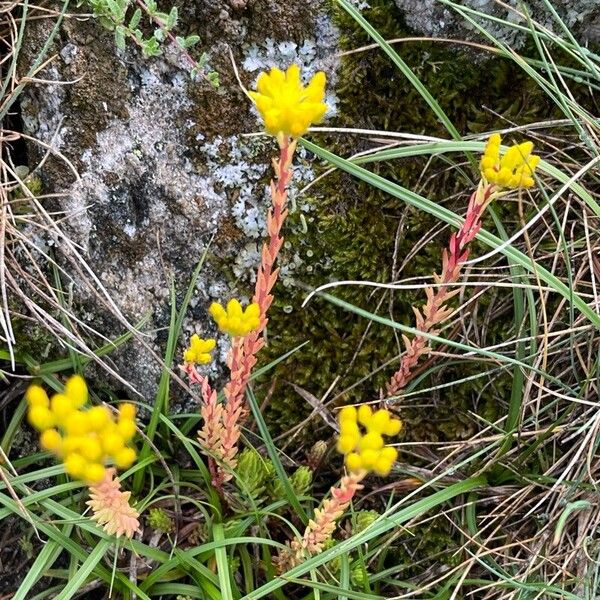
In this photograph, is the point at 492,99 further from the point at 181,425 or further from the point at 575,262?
the point at 181,425

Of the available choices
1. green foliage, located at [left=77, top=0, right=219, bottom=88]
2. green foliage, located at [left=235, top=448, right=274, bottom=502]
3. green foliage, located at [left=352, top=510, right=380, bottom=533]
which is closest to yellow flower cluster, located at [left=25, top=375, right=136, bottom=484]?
green foliage, located at [left=235, top=448, right=274, bottom=502]

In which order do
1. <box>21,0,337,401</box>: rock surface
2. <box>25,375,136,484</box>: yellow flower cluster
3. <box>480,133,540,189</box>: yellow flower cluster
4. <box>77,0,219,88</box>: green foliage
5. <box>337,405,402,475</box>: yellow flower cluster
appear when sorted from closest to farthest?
<box>25,375,136,484</box>: yellow flower cluster < <box>337,405,402,475</box>: yellow flower cluster < <box>480,133,540,189</box>: yellow flower cluster < <box>77,0,219,88</box>: green foliage < <box>21,0,337,401</box>: rock surface

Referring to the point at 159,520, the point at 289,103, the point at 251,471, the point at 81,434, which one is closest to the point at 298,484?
the point at 251,471

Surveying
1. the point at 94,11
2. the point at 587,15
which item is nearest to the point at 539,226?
the point at 587,15

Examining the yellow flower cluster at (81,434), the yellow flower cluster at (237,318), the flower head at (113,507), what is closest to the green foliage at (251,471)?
the flower head at (113,507)

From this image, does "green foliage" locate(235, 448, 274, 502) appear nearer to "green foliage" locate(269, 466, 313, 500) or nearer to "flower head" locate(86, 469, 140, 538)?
"green foliage" locate(269, 466, 313, 500)

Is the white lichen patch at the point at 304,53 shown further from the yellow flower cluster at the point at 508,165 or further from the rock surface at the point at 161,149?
the yellow flower cluster at the point at 508,165

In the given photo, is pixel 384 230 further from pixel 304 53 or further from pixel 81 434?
pixel 81 434
